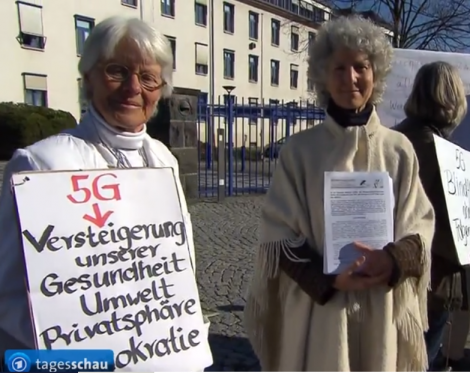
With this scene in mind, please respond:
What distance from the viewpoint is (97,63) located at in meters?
1.68

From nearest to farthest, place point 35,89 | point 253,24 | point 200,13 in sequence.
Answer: point 35,89, point 200,13, point 253,24

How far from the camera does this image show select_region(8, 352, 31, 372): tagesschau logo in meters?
1.38

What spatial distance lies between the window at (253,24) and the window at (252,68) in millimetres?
1451

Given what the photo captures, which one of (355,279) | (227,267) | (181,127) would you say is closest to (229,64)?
(181,127)

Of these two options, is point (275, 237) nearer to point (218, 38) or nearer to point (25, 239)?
point (25, 239)

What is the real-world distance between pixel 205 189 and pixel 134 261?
369 inches

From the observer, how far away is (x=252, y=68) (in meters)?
36.4

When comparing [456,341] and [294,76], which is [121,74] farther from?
[294,76]

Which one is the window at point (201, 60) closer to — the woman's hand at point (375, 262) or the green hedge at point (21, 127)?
the green hedge at point (21, 127)

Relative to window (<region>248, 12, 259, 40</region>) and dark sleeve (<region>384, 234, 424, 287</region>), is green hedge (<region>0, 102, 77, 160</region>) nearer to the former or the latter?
dark sleeve (<region>384, 234, 424, 287</region>)

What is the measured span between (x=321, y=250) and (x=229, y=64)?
33347 mm

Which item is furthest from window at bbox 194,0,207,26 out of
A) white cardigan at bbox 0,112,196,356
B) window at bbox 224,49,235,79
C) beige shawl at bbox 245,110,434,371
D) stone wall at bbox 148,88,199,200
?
white cardigan at bbox 0,112,196,356

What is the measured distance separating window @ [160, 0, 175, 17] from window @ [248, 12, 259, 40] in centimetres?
776

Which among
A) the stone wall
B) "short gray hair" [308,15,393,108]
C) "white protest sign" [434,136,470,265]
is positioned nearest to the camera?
"short gray hair" [308,15,393,108]
